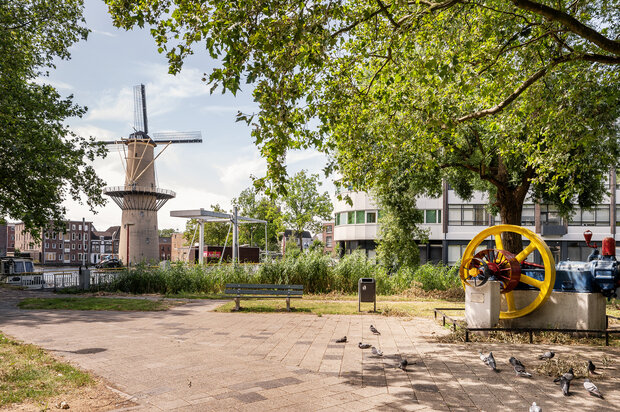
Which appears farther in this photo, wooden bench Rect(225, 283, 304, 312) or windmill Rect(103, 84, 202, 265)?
windmill Rect(103, 84, 202, 265)

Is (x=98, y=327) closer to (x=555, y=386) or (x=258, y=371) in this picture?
(x=258, y=371)

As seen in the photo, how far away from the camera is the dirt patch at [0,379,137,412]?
4.77 m

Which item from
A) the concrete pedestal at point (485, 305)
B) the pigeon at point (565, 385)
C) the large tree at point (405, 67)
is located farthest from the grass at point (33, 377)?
the concrete pedestal at point (485, 305)

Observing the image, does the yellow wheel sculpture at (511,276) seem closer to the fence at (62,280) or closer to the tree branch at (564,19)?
the tree branch at (564,19)

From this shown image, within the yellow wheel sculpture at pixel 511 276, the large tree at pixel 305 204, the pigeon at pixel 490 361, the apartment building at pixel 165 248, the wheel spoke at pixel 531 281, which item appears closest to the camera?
the pigeon at pixel 490 361

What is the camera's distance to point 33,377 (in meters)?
5.79

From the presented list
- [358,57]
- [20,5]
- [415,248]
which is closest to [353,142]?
[358,57]

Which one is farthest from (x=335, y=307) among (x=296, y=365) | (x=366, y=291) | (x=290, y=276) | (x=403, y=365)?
(x=403, y=365)

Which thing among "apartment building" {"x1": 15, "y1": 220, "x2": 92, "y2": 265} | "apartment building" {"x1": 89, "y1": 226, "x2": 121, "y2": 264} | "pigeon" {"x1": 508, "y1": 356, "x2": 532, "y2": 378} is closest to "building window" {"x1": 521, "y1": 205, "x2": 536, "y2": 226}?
"pigeon" {"x1": 508, "y1": 356, "x2": 532, "y2": 378}

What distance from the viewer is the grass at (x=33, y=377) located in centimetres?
515

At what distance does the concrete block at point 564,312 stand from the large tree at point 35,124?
16.4 meters

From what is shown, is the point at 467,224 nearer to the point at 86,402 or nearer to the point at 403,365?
the point at 403,365

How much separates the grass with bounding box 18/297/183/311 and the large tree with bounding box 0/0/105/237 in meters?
4.13

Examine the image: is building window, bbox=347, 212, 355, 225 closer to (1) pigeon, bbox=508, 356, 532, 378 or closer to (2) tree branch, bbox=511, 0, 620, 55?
(2) tree branch, bbox=511, 0, 620, 55
